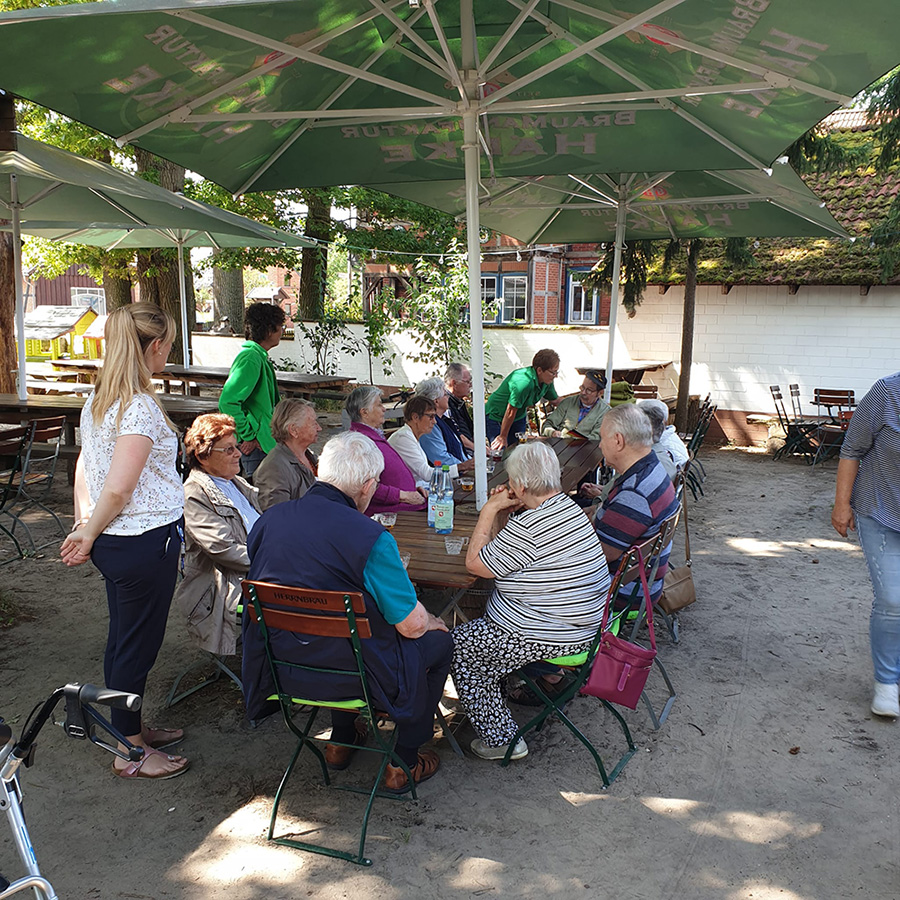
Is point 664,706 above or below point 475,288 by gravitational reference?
below

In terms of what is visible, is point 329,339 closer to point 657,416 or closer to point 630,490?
point 657,416

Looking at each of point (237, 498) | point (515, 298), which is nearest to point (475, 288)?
point (237, 498)

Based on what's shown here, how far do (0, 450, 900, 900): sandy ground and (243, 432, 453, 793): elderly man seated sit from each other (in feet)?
1.51

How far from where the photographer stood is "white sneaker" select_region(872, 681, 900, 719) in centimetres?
397

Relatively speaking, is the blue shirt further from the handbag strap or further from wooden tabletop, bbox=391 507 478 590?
the handbag strap

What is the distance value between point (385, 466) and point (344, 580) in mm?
1977

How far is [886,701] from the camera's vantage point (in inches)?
157

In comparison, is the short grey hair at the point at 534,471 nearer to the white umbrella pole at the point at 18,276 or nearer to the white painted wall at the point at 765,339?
the white umbrella pole at the point at 18,276

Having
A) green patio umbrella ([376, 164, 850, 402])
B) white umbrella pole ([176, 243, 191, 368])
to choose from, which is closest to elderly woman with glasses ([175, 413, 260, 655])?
green patio umbrella ([376, 164, 850, 402])

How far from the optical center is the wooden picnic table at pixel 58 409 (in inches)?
320

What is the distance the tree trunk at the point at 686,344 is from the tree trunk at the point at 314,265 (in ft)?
26.0

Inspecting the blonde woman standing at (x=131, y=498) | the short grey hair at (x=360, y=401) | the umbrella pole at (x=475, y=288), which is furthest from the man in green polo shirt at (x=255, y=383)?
the blonde woman standing at (x=131, y=498)

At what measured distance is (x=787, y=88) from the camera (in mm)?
4090

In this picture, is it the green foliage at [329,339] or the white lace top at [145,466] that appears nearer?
the white lace top at [145,466]
